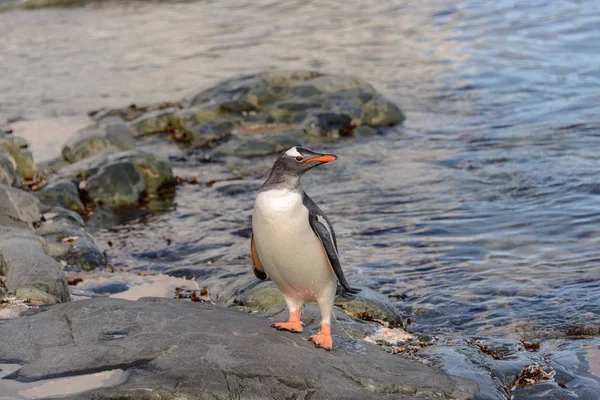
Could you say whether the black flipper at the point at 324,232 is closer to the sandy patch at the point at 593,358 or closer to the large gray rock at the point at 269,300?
the large gray rock at the point at 269,300

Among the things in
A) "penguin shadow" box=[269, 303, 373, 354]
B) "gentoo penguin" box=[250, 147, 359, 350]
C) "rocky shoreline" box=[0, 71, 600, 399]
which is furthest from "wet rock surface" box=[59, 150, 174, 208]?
"gentoo penguin" box=[250, 147, 359, 350]

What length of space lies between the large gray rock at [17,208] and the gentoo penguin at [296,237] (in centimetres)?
566

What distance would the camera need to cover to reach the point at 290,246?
7.33 m

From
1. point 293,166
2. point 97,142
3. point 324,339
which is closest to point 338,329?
point 324,339

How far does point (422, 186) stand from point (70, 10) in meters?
35.7

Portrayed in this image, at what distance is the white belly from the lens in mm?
7211

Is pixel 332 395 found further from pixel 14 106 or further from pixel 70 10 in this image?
pixel 70 10

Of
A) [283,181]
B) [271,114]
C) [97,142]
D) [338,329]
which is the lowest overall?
[271,114]

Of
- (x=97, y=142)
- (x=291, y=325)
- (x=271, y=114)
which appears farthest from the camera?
(x=271, y=114)

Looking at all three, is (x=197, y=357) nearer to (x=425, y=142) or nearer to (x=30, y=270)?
(x=30, y=270)

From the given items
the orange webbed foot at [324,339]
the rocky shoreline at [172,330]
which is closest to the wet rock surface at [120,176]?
the rocky shoreline at [172,330]

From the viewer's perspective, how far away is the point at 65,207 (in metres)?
15.1

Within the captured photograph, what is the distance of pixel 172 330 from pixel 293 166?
5.49ft

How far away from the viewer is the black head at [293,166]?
7.24m
